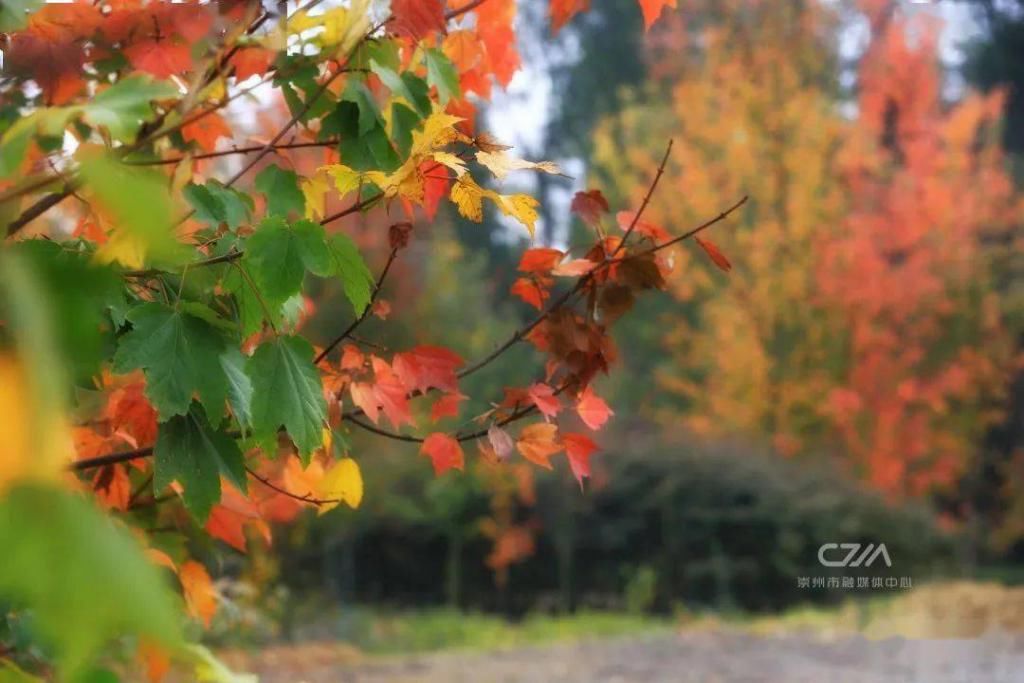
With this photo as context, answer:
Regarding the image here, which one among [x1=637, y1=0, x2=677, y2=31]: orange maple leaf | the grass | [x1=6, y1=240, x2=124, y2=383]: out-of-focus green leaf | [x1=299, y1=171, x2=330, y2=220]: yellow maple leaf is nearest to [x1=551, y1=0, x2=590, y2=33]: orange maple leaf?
[x1=637, y1=0, x2=677, y2=31]: orange maple leaf

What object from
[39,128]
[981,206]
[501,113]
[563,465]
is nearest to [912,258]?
[981,206]

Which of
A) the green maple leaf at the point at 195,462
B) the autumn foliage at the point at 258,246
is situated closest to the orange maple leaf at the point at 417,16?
the autumn foliage at the point at 258,246

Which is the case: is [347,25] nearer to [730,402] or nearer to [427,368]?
[427,368]

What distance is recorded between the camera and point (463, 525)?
10.9 metres

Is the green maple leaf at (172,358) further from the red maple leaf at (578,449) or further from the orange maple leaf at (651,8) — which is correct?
the orange maple leaf at (651,8)

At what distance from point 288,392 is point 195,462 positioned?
218mm

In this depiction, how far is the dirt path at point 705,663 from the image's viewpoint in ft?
18.2

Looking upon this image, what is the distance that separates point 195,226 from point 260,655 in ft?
19.8

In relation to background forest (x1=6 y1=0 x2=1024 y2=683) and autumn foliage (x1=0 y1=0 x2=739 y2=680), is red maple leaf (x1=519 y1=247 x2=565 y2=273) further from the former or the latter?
background forest (x1=6 y1=0 x2=1024 y2=683)

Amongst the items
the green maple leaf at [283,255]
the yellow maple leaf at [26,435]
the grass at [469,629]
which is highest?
the green maple leaf at [283,255]

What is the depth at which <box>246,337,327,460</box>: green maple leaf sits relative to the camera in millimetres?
1430

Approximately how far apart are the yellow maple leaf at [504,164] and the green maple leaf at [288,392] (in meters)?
0.39

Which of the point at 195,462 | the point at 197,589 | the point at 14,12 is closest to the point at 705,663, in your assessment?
the point at 197,589

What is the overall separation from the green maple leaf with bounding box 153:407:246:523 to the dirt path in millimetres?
4073
